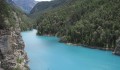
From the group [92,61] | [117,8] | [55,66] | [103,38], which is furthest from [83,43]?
[55,66]

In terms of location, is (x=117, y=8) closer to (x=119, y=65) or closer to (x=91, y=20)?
(x=91, y=20)

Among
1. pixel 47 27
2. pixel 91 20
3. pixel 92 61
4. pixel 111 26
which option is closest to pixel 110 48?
pixel 111 26

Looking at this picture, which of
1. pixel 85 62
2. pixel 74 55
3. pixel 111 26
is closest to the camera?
pixel 85 62

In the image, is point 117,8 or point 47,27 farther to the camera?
point 47,27

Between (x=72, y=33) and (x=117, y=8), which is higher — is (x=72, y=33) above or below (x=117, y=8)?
below

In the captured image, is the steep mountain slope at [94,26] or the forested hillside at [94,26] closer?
the steep mountain slope at [94,26]

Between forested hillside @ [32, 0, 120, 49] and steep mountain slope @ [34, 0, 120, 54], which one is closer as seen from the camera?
steep mountain slope @ [34, 0, 120, 54]

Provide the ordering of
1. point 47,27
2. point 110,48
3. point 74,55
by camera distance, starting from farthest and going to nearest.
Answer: point 47,27, point 110,48, point 74,55

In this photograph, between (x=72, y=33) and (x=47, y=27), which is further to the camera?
(x=47, y=27)

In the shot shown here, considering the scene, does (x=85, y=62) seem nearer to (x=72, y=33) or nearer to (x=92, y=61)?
(x=92, y=61)
